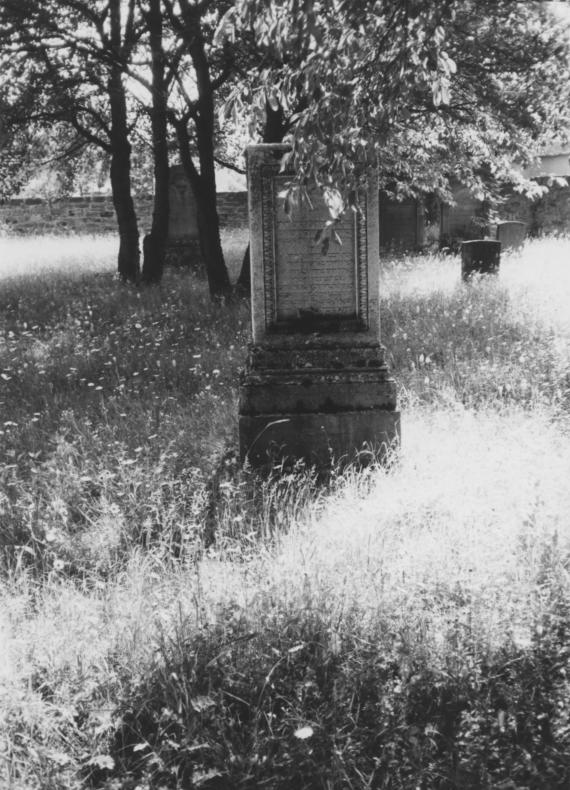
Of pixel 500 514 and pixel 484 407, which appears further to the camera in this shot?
pixel 484 407

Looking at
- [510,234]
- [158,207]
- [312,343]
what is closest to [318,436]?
[312,343]

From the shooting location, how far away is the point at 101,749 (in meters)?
2.36

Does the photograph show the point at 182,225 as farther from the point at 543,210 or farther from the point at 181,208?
the point at 543,210

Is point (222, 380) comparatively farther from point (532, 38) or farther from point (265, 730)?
point (532, 38)

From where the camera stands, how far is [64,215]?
2458cm

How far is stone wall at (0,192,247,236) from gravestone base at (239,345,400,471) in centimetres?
2012

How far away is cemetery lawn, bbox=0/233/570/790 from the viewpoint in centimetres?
238

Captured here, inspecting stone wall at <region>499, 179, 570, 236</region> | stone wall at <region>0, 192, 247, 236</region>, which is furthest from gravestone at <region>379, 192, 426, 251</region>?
stone wall at <region>0, 192, 247, 236</region>

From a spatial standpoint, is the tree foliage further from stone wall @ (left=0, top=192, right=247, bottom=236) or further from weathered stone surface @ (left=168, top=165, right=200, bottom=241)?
stone wall @ (left=0, top=192, right=247, bottom=236)

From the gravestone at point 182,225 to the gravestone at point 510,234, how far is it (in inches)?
239

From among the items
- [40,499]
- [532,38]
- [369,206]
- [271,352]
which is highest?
[532,38]

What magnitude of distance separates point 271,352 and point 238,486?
1119 millimetres

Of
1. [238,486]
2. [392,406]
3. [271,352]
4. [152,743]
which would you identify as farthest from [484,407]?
[152,743]

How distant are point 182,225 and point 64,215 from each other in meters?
11.2
